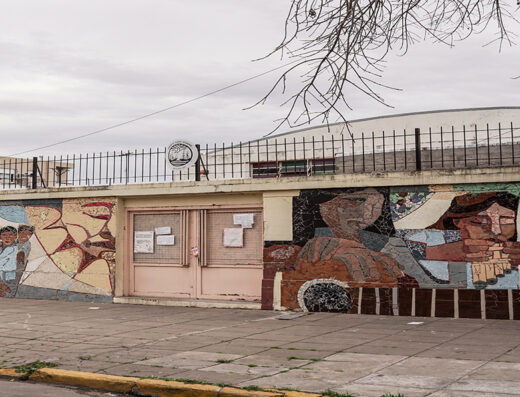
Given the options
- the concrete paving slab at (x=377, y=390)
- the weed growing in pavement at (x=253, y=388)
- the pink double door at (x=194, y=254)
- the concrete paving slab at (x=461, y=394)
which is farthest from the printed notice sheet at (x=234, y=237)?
the concrete paving slab at (x=461, y=394)

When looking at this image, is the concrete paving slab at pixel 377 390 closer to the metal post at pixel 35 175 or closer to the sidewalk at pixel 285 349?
the sidewalk at pixel 285 349

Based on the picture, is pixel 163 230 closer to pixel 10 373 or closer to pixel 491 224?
pixel 491 224

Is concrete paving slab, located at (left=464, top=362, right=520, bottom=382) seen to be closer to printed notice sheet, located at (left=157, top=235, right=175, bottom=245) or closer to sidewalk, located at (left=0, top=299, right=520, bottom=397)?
sidewalk, located at (left=0, top=299, right=520, bottom=397)

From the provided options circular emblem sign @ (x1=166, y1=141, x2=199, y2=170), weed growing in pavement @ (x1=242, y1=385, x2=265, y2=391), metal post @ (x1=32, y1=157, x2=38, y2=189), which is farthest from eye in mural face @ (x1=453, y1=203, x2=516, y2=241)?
metal post @ (x1=32, y1=157, x2=38, y2=189)

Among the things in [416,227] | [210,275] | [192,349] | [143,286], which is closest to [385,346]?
[192,349]

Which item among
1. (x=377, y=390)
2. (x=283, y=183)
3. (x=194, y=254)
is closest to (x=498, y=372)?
(x=377, y=390)

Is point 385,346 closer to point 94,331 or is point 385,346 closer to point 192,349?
point 192,349

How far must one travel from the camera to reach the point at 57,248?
51.3 ft

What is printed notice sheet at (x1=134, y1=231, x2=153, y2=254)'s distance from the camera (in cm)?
1481

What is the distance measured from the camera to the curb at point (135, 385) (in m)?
6.02

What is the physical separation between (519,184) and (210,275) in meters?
6.50

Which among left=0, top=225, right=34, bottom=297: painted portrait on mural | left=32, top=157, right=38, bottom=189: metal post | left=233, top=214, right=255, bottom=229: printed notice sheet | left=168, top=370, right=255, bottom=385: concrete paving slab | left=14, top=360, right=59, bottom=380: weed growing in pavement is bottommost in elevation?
left=14, top=360, right=59, bottom=380: weed growing in pavement

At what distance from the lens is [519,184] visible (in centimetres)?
1112

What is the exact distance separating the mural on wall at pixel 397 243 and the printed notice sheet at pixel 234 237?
91cm
